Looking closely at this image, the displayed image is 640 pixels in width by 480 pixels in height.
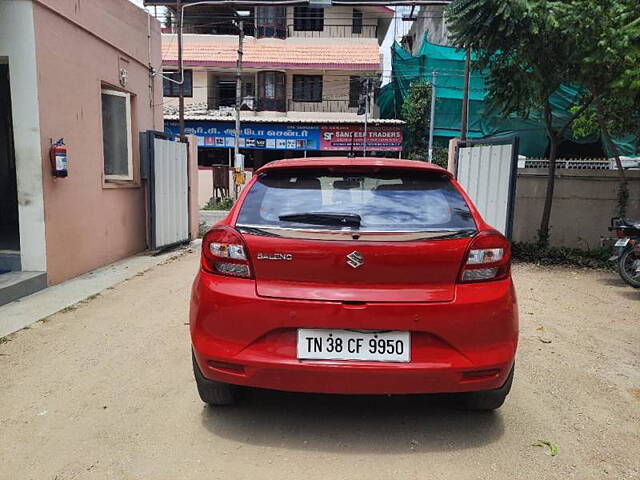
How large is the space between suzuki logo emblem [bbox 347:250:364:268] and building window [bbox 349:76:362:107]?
23.1 meters

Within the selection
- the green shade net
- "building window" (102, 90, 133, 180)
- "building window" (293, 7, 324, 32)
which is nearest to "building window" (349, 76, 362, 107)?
the green shade net

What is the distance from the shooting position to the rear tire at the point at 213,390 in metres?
2.89

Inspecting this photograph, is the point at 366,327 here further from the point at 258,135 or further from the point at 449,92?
the point at 258,135

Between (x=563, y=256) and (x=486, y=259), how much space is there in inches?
270

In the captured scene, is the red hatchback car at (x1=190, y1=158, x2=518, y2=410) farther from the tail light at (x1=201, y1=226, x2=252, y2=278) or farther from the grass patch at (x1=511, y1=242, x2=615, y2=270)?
the grass patch at (x1=511, y1=242, x2=615, y2=270)

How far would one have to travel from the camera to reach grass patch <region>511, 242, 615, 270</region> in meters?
8.39

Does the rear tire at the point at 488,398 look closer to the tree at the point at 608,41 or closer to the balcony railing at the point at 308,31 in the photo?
the tree at the point at 608,41

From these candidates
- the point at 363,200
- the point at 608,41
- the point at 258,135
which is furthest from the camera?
the point at 258,135

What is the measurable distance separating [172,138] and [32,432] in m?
7.45

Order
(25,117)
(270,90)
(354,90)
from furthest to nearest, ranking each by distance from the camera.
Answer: (270,90)
(354,90)
(25,117)

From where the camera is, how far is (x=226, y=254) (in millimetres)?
2652

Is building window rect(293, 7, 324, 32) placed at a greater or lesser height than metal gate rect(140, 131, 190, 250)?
greater

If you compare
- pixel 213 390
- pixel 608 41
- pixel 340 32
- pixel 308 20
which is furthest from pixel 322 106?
pixel 213 390

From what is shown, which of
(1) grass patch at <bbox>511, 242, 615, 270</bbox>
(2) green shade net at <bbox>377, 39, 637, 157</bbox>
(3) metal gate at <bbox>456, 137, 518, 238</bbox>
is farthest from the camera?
(2) green shade net at <bbox>377, 39, 637, 157</bbox>
